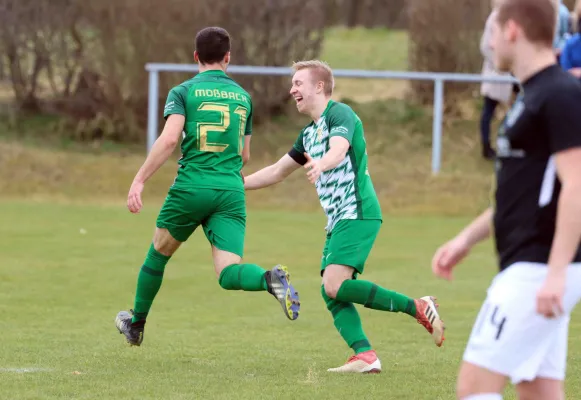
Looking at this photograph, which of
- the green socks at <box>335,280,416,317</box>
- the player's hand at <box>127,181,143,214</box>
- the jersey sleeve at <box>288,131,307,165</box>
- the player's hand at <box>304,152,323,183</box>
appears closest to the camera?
the player's hand at <box>304,152,323,183</box>

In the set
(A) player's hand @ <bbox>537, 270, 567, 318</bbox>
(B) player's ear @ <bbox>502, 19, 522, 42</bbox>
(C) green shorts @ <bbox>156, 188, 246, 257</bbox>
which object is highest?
(B) player's ear @ <bbox>502, 19, 522, 42</bbox>

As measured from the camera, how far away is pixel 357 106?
756 inches

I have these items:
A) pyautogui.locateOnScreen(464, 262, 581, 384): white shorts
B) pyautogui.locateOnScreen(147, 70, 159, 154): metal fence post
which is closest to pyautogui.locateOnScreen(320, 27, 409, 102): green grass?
pyautogui.locateOnScreen(147, 70, 159, 154): metal fence post

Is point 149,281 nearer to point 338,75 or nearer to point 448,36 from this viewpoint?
point 338,75

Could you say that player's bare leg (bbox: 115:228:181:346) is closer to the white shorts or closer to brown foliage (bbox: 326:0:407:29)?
the white shorts

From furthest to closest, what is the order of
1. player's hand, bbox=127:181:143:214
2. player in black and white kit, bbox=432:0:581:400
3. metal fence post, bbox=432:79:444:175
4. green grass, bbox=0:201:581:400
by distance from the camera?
metal fence post, bbox=432:79:444:175 → player's hand, bbox=127:181:143:214 → green grass, bbox=0:201:581:400 → player in black and white kit, bbox=432:0:581:400

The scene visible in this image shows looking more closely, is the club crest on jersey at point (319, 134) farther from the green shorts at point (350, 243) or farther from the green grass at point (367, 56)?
the green grass at point (367, 56)

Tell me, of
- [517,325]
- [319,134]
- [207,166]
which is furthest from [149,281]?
[517,325]

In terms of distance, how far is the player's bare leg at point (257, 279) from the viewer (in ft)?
21.6

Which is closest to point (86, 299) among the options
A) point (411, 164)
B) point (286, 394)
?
point (286, 394)

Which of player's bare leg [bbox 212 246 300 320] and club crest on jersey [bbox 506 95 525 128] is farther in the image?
player's bare leg [bbox 212 246 300 320]

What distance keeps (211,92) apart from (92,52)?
421 inches

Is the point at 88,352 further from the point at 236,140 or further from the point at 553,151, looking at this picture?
the point at 553,151

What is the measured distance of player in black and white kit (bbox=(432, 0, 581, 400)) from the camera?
389 centimetres
